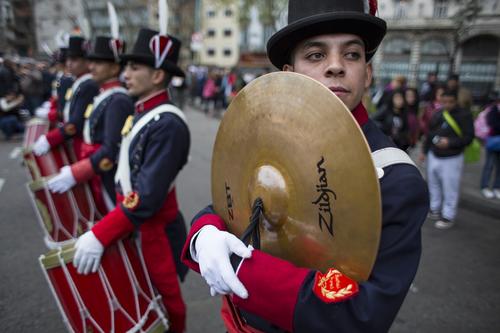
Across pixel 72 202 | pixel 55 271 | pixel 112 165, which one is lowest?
pixel 72 202

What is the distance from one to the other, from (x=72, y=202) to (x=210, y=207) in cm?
233

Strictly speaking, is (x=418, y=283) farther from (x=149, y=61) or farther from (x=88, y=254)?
(x=149, y=61)

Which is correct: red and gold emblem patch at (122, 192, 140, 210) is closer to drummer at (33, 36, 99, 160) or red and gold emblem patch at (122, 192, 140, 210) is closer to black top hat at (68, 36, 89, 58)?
drummer at (33, 36, 99, 160)

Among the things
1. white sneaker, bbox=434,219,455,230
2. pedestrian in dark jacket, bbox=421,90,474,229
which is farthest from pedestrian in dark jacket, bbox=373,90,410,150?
white sneaker, bbox=434,219,455,230

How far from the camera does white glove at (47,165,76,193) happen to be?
3.02 meters

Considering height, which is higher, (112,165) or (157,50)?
(157,50)

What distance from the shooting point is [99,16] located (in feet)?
184

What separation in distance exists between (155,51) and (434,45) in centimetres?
3535

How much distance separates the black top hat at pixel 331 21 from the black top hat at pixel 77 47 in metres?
4.12

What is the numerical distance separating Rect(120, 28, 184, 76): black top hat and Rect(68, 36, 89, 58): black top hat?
2.41 m

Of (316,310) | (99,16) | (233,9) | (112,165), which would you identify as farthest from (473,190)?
(99,16)

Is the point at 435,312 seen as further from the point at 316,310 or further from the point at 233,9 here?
the point at 233,9

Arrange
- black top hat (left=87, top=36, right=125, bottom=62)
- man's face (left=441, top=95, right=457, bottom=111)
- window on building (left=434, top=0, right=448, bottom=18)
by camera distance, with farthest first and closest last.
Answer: window on building (left=434, top=0, right=448, bottom=18) → man's face (left=441, top=95, right=457, bottom=111) → black top hat (left=87, top=36, right=125, bottom=62)

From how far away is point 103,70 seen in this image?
369cm
